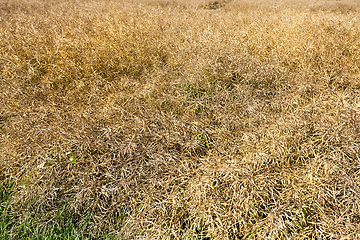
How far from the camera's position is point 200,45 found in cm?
289

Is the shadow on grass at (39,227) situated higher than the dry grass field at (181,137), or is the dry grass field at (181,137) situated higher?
the dry grass field at (181,137)

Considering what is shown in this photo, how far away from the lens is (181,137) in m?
2.00

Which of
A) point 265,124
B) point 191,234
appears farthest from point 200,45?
point 191,234

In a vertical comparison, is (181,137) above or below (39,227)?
above

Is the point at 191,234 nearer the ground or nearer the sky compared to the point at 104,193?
nearer the ground

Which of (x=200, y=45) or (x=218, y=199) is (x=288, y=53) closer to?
(x=200, y=45)

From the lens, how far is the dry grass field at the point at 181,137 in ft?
5.06

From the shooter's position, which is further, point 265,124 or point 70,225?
point 265,124

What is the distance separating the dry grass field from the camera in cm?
154

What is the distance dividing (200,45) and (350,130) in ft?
6.02

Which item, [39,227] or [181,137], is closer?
[39,227]

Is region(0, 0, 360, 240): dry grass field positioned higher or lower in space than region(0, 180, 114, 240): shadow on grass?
higher

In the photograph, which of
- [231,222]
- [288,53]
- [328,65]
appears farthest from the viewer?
[288,53]

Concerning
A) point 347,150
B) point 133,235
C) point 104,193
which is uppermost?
point 347,150
